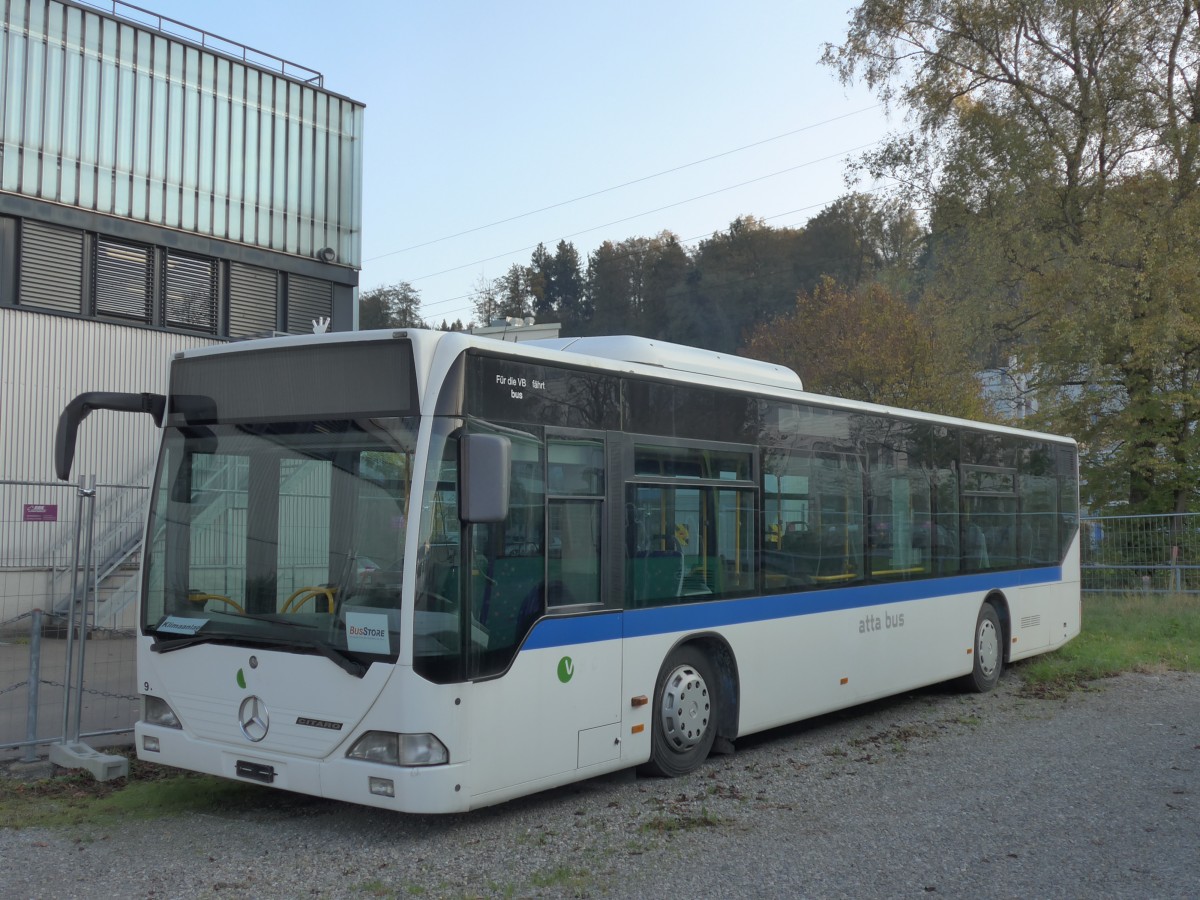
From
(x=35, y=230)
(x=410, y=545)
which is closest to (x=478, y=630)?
(x=410, y=545)

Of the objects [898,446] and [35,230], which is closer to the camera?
[898,446]

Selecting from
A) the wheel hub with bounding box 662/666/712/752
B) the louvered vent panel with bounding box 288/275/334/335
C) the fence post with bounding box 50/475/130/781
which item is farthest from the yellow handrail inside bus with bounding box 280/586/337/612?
the louvered vent panel with bounding box 288/275/334/335

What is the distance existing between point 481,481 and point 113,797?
359 centimetres

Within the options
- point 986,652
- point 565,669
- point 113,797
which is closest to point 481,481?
point 565,669

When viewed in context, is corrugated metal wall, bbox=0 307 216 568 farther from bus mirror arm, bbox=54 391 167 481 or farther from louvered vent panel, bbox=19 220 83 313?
bus mirror arm, bbox=54 391 167 481

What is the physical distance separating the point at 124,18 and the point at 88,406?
1367cm

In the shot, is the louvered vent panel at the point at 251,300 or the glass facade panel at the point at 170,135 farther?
the louvered vent panel at the point at 251,300

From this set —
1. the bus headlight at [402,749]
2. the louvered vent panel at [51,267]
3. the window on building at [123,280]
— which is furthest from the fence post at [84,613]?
the window on building at [123,280]

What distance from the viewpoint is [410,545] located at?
627cm

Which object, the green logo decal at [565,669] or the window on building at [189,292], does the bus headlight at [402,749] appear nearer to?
the green logo decal at [565,669]

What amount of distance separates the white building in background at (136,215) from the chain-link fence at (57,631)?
187 inches

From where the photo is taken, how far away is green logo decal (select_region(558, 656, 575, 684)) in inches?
279

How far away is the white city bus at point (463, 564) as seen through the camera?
20.8 feet

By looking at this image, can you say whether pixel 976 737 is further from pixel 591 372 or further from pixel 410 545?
pixel 410 545
